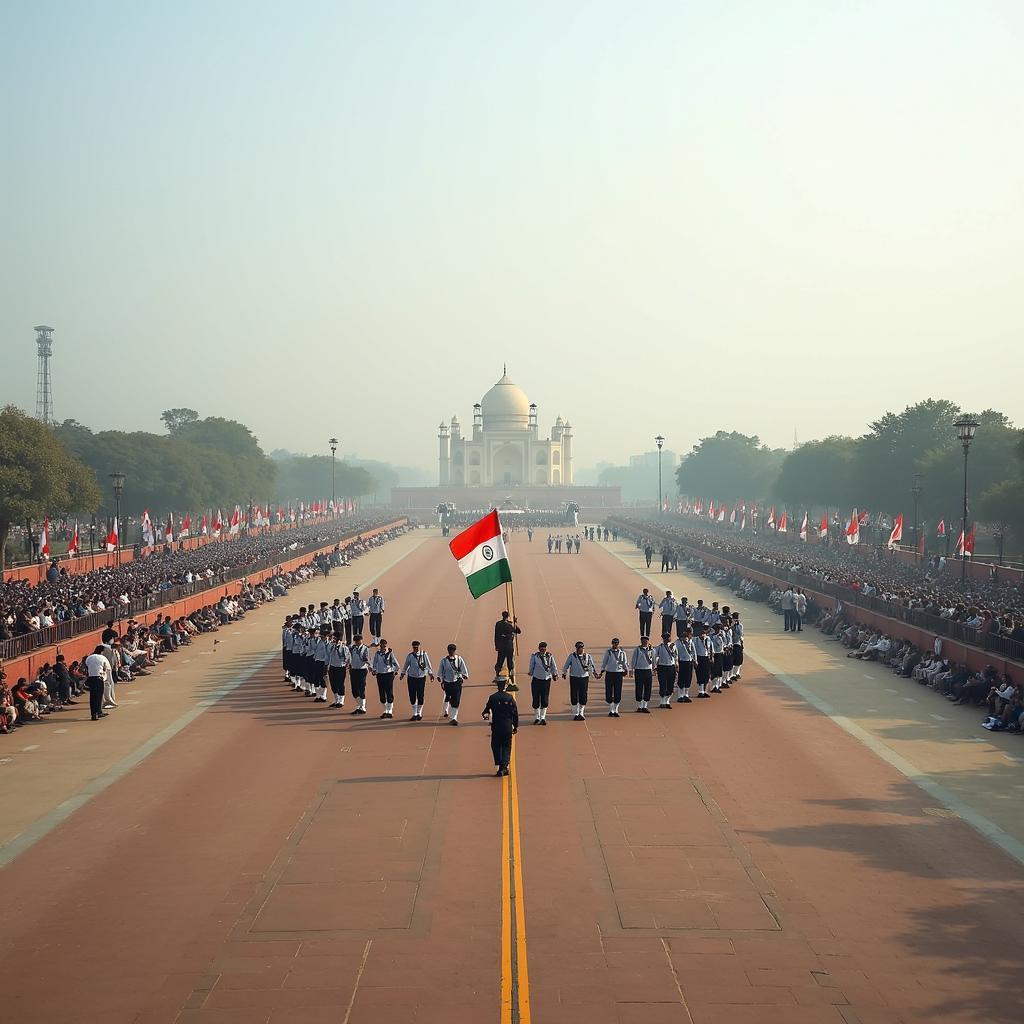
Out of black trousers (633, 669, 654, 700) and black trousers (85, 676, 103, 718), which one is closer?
black trousers (85, 676, 103, 718)

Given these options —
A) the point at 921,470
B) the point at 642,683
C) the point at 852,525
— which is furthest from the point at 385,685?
the point at 921,470

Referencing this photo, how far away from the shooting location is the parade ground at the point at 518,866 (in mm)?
9555

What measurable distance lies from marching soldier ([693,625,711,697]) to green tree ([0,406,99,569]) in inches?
1381

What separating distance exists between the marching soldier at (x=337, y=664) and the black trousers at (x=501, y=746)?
21.1ft

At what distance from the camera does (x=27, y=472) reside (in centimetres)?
5116

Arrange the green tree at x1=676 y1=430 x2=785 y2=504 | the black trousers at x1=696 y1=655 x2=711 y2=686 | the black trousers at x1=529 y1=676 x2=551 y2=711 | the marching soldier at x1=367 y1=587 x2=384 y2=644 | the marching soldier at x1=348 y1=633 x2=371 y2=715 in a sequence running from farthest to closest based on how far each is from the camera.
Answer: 1. the green tree at x1=676 y1=430 x2=785 y2=504
2. the marching soldier at x1=367 y1=587 x2=384 y2=644
3. the black trousers at x1=696 y1=655 x2=711 y2=686
4. the marching soldier at x1=348 y1=633 x2=371 y2=715
5. the black trousers at x1=529 y1=676 x2=551 y2=711

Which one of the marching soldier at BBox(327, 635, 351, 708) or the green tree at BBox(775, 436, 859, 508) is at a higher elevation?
the green tree at BBox(775, 436, 859, 508)

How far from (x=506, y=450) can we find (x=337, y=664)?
16911 cm

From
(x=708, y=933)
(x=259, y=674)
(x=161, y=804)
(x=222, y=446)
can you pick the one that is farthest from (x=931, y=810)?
(x=222, y=446)

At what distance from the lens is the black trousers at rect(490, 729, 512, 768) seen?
16438 millimetres

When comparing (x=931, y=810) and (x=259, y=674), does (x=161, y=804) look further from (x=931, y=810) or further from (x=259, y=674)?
(x=259, y=674)

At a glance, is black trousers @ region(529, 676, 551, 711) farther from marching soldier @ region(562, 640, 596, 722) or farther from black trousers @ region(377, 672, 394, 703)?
black trousers @ region(377, 672, 394, 703)

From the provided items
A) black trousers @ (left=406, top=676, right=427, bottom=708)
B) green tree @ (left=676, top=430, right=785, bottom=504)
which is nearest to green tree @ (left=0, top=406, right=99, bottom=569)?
black trousers @ (left=406, top=676, right=427, bottom=708)

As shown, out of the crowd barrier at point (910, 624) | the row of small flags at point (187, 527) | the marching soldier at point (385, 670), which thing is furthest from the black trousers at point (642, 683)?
the row of small flags at point (187, 527)
